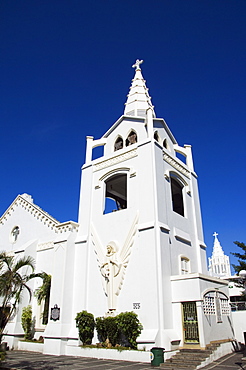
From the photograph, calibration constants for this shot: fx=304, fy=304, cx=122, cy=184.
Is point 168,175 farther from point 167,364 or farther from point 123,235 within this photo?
point 167,364

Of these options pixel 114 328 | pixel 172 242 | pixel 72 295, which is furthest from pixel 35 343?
pixel 172 242

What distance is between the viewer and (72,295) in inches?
673

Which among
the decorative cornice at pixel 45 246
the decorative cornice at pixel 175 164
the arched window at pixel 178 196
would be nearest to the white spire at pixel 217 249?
the arched window at pixel 178 196

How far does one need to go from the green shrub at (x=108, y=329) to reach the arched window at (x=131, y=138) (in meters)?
10.9

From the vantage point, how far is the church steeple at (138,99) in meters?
23.2

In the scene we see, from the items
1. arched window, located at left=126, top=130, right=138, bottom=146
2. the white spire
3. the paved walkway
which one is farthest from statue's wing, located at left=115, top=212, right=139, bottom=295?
the white spire

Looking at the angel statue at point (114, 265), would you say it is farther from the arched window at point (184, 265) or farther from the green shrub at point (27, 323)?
the green shrub at point (27, 323)

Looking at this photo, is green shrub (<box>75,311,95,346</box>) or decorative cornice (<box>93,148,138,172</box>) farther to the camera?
decorative cornice (<box>93,148,138,172</box>)

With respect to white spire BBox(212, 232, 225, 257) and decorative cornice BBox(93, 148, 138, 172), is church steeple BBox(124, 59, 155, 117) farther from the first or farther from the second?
white spire BBox(212, 232, 225, 257)

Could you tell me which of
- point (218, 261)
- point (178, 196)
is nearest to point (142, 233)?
point (178, 196)

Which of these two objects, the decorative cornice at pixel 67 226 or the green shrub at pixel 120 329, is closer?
the green shrub at pixel 120 329

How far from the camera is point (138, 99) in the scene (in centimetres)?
2402

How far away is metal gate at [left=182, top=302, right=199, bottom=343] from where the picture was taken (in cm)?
1345

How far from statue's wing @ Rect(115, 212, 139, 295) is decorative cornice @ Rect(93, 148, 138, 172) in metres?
4.23
